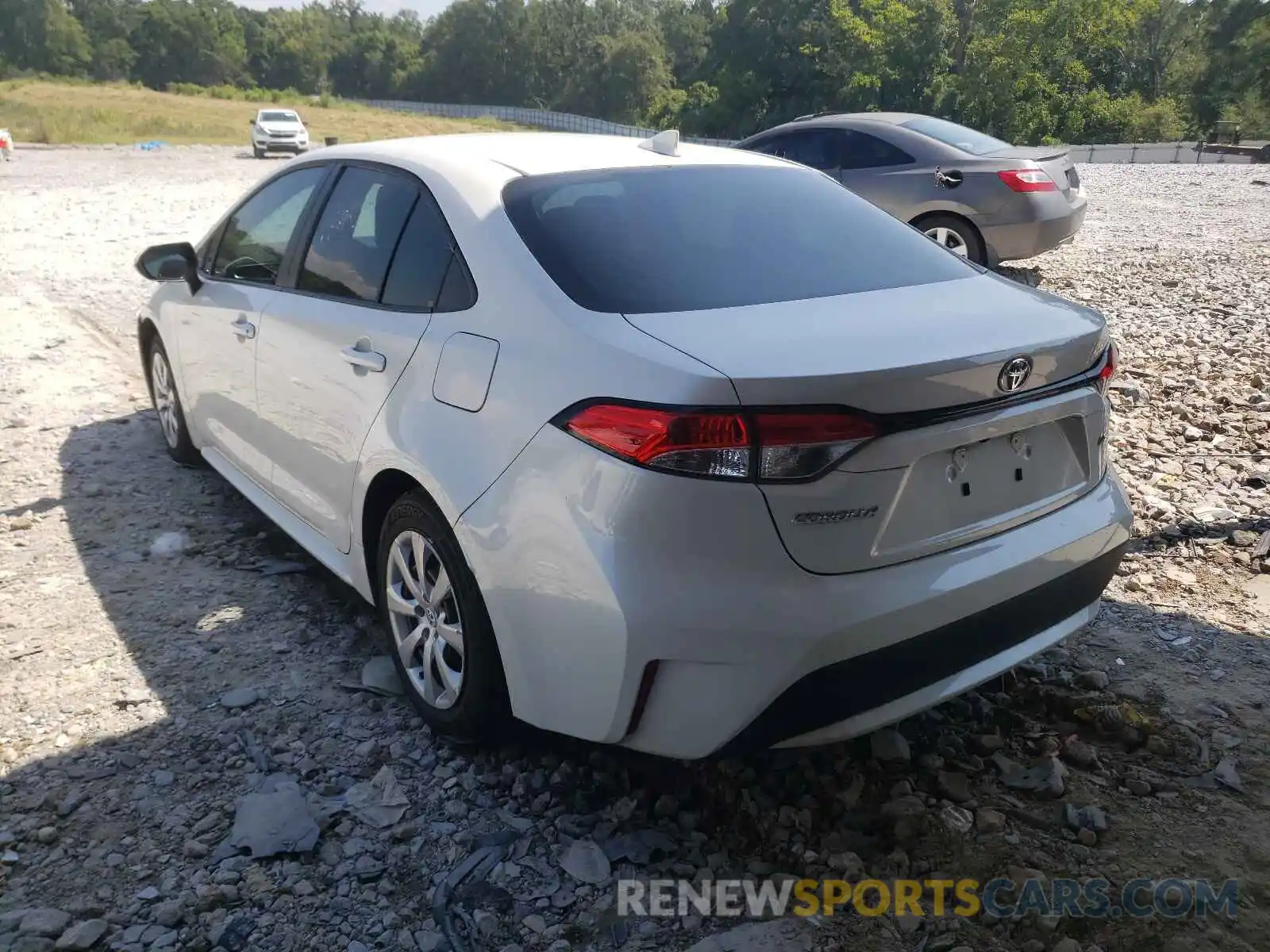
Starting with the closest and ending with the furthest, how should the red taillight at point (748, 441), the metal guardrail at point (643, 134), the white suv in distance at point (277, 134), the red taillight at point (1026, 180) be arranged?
1. the red taillight at point (748, 441)
2. the red taillight at point (1026, 180)
3. the metal guardrail at point (643, 134)
4. the white suv in distance at point (277, 134)

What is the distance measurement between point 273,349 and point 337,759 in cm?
153

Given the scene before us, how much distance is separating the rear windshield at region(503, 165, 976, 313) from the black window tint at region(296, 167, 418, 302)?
0.51 m

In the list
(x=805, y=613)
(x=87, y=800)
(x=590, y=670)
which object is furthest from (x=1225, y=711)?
(x=87, y=800)

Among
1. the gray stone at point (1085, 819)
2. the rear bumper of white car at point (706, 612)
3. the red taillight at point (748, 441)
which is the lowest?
the gray stone at point (1085, 819)

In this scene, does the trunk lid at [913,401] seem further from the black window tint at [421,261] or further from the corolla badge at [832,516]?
the black window tint at [421,261]

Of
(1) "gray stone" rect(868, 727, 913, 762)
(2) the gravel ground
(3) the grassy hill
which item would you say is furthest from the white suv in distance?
(1) "gray stone" rect(868, 727, 913, 762)

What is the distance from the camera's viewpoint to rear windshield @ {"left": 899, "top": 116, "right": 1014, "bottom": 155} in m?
9.58

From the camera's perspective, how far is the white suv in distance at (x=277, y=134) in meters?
35.4

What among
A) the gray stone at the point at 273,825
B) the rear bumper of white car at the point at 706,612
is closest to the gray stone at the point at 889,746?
the rear bumper of white car at the point at 706,612

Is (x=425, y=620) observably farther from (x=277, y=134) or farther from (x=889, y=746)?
(x=277, y=134)

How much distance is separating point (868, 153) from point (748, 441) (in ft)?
27.7

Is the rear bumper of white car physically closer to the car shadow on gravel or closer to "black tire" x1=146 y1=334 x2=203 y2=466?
the car shadow on gravel

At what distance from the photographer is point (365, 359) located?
313 cm

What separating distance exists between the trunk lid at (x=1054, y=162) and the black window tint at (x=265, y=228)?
7.23m
